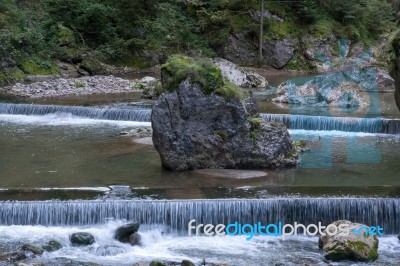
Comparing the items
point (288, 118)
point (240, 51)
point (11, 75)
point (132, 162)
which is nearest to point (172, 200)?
point (132, 162)

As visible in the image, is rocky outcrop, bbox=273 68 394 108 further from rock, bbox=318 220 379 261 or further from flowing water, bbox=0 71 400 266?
rock, bbox=318 220 379 261

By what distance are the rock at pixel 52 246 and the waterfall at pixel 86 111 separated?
10.5 m

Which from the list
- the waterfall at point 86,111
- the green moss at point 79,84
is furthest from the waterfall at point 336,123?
the green moss at point 79,84

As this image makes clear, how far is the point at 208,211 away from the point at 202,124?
115 inches

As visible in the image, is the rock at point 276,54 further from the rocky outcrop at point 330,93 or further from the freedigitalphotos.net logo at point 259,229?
the freedigitalphotos.net logo at point 259,229

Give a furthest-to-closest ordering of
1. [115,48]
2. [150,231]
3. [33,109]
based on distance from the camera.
Answer: [115,48], [33,109], [150,231]

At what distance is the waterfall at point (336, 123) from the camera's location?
17.9 metres

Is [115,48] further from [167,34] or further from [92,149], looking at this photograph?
[92,149]

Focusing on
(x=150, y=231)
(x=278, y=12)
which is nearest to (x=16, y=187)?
(x=150, y=231)

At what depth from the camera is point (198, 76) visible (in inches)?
484

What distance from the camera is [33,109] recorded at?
20.2 meters

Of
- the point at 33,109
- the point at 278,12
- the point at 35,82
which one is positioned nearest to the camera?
the point at 33,109

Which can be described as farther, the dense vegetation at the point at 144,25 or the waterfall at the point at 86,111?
the dense vegetation at the point at 144,25

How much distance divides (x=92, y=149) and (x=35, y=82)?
1306cm
